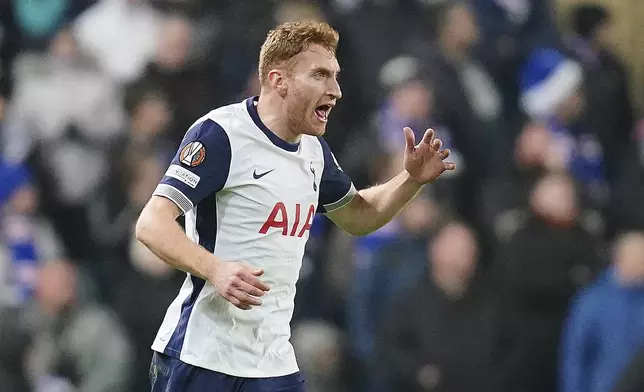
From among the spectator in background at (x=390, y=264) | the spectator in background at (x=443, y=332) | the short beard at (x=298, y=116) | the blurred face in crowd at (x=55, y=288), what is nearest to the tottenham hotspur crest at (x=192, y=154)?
the short beard at (x=298, y=116)

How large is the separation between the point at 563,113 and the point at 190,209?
5722 mm

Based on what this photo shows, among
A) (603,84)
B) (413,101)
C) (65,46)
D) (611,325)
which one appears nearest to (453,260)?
(611,325)

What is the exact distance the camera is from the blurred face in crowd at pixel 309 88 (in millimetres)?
5000

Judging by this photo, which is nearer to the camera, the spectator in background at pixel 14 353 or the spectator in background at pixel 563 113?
the spectator in background at pixel 14 353

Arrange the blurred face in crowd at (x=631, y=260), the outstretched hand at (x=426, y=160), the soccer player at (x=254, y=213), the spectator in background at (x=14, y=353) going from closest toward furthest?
the soccer player at (x=254, y=213), the outstretched hand at (x=426, y=160), the blurred face in crowd at (x=631, y=260), the spectator in background at (x=14, y=353)

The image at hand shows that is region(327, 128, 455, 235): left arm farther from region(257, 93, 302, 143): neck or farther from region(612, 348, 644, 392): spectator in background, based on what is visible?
region(612, 348, 644, 392): spectator in background

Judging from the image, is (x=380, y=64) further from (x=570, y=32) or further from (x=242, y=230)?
(x=242, y=230)

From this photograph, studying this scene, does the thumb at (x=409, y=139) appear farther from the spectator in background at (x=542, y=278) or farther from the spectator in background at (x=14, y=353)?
the spectator in background at (x=14, y=353)

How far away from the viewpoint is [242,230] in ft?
16.3

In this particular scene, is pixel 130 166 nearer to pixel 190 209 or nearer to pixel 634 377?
pixel 634 377

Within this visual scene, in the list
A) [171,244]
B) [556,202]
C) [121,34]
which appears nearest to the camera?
[171,244]

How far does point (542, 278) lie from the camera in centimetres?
895

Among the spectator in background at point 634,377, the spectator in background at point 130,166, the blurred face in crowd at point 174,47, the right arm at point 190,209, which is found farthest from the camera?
the blurred face in crowd at point 174,47

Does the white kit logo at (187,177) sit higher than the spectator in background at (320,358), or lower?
higher
